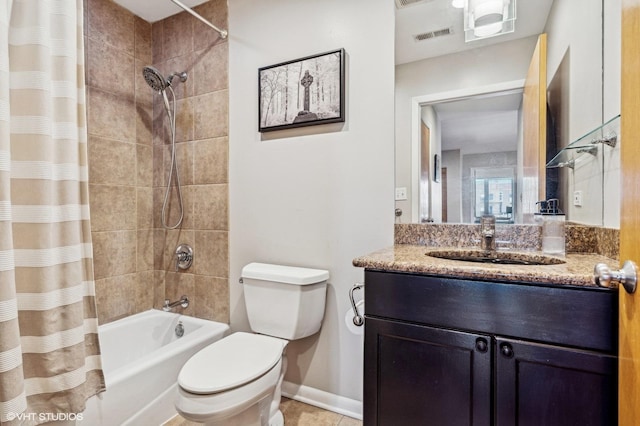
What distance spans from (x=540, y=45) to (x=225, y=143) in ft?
5.71

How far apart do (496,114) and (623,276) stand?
1.04 metres

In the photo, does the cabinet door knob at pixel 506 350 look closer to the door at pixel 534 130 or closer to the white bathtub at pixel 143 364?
the door at pixel 534 130

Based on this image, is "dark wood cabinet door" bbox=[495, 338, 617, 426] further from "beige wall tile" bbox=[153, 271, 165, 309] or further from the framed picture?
"beige wall tile" bbox=[153, 271, 165, 309]

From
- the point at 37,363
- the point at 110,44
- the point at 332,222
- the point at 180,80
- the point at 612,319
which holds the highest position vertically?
the point at 110,44

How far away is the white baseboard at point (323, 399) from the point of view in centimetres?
166

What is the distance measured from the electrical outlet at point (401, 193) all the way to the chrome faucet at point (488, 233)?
39 cm

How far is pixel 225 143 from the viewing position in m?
2.04

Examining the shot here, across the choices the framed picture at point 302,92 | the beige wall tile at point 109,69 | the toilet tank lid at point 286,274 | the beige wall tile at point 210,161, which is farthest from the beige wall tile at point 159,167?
the toilet tank lid at point 286,274

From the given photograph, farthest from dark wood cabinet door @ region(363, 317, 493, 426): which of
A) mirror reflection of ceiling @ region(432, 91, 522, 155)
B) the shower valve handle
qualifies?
the shower valve handle

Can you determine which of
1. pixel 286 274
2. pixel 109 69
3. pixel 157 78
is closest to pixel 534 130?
pixel 286 274

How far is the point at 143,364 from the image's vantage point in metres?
1.51

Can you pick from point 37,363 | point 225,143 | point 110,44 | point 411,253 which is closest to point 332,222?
point 411,253

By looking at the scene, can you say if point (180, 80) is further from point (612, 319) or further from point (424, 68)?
point (612, 319)

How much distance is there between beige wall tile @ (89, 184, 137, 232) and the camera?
1975 millimetres
